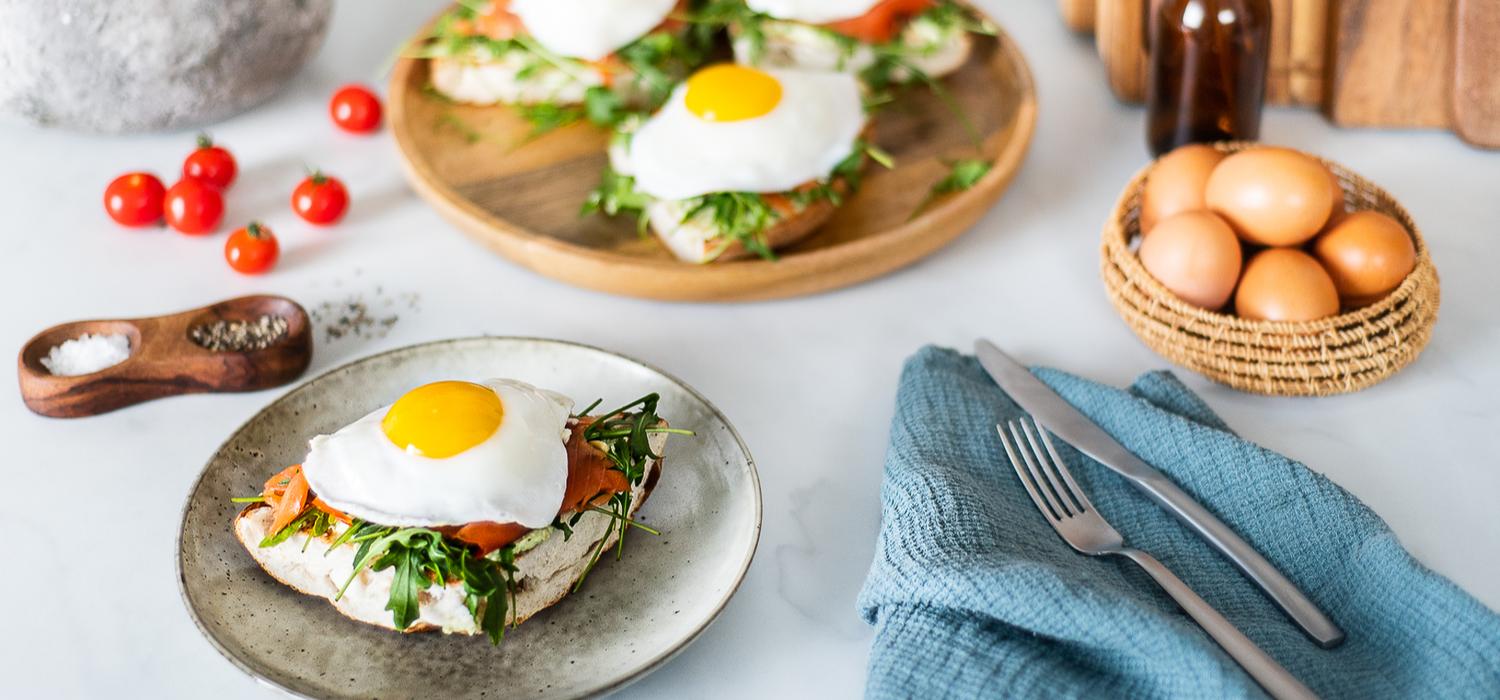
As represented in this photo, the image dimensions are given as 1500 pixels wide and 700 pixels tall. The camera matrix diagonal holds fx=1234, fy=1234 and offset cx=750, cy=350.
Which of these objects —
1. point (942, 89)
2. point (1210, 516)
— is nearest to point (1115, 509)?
point (1210, 516)

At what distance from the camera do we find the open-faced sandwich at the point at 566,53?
6.66 feet

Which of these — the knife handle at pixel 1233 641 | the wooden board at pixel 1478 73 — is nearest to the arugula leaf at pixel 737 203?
the knife handle at pixel 1233 641

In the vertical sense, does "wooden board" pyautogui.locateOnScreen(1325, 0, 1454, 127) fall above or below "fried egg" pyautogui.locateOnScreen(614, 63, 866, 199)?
below

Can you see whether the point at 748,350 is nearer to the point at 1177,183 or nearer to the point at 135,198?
the point at 1177,183

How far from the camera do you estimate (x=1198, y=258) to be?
1508 mm

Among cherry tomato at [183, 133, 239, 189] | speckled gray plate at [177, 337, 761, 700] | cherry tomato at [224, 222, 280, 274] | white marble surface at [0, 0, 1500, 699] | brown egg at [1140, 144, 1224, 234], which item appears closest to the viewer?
speckled gray plate at [177, 337, 761, 700]

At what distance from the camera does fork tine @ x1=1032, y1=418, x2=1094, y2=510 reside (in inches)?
52.6

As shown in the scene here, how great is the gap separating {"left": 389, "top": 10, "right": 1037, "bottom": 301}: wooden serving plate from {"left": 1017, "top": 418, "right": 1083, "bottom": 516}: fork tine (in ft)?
1.41

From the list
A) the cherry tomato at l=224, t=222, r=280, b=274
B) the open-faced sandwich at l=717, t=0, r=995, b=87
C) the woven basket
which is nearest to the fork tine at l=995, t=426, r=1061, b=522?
the woven basket

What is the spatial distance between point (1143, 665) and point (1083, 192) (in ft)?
3.48

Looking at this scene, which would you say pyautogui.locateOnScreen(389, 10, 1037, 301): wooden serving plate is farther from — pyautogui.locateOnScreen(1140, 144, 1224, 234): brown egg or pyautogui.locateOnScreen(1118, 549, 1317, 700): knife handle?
pyautogui.locateOnScreen(1118, 549, 1317, 700): knife handle

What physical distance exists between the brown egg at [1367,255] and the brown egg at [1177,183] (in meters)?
0.17

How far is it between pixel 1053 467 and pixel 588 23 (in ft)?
3.58

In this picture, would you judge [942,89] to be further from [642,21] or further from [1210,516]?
[1210,516]
